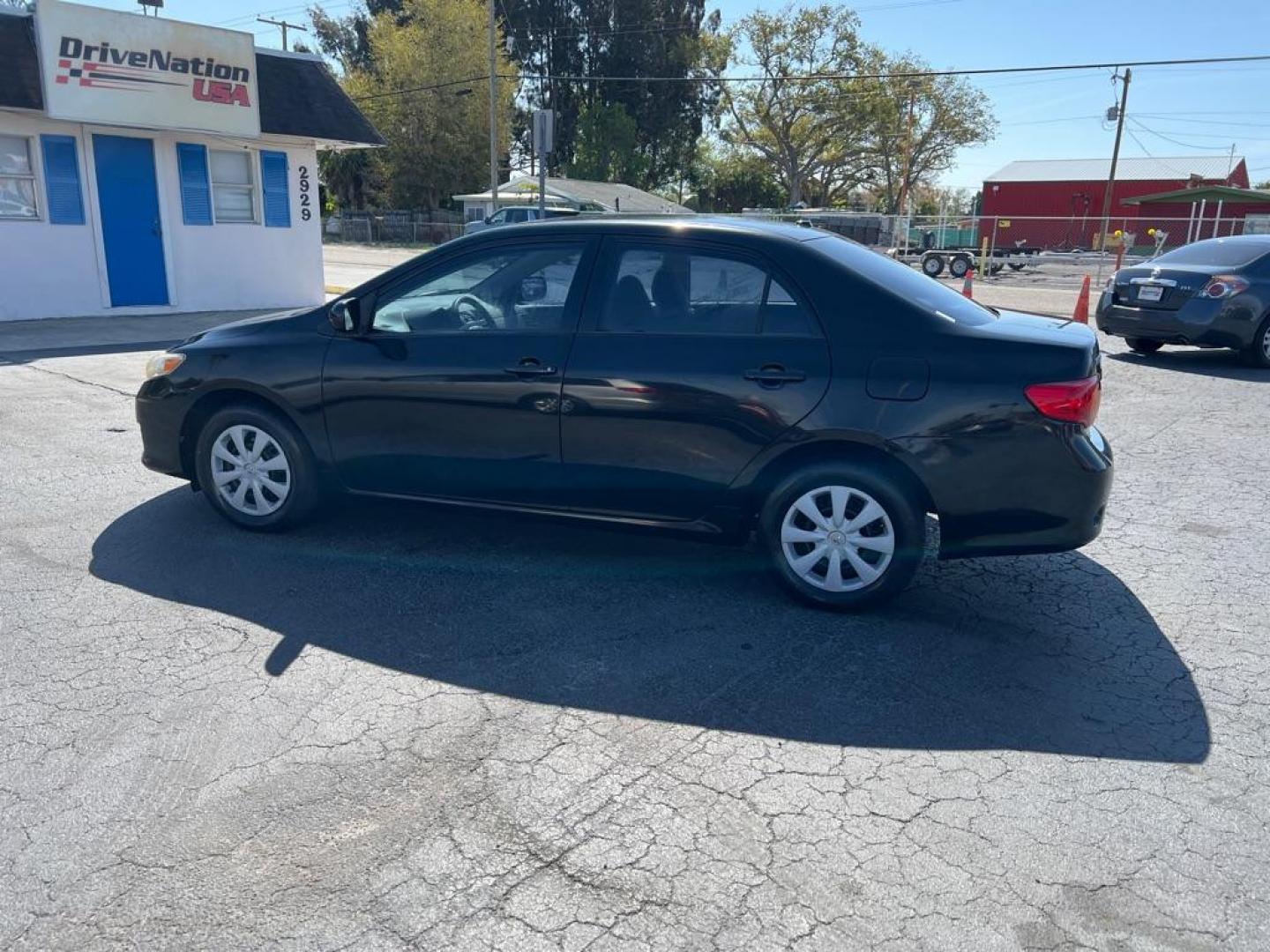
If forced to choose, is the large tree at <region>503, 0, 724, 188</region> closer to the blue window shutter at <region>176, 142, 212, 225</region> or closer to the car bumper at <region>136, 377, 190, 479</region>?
the blue window shutter at <region>176, 142, 212, 225</region>

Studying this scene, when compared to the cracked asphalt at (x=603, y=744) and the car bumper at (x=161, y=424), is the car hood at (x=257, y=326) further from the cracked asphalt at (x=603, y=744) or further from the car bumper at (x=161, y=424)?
the cracked asphalt at (x=603, y=744)

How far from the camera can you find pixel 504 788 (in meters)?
3.07

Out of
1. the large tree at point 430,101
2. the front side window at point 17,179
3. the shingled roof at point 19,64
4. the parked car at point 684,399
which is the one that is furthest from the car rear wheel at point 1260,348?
the large tree at point 430,101

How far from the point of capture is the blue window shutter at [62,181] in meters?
13.2

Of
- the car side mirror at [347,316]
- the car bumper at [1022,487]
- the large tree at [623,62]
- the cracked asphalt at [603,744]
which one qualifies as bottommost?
the cracked asphalt at [603,744]

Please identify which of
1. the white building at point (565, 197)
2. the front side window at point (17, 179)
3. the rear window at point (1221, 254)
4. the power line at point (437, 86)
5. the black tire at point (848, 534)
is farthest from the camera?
the power line at point (437, 86)

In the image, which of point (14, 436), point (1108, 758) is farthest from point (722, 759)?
point (14, 436)

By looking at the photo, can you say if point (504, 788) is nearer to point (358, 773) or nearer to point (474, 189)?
point (358, 773)

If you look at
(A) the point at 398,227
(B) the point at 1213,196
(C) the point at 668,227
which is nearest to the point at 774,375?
(C) the point at 668,227

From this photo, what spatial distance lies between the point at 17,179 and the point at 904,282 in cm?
1310

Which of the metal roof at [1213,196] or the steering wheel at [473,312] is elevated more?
the metal roof at [1213,196]

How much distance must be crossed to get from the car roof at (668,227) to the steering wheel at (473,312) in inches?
11.9

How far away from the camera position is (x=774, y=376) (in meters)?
4.30

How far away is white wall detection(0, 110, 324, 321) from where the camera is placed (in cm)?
1331
